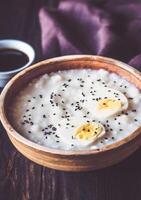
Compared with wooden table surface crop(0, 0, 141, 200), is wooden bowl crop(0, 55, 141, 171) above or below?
above

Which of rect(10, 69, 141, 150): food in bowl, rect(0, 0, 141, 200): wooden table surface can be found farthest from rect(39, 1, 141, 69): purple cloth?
rect(0, 0, 141, 200): wooden table surface

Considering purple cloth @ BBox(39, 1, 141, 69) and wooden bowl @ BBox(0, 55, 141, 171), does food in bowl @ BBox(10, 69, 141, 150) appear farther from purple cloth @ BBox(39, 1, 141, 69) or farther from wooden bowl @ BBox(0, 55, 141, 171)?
purple cloth @ BBox(39, 1, 141, 69)

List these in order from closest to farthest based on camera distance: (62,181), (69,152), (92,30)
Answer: (69,152), (62,181), (92,30)

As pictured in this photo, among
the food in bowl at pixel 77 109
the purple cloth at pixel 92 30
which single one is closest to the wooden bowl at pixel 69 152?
the food in bowl at pixel 77 109

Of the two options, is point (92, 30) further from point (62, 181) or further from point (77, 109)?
point (62, 181)

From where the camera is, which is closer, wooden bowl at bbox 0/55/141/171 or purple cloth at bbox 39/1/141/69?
wooden bowl at bbox 0/55/141/171

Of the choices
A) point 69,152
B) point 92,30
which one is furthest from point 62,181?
point 92,30
